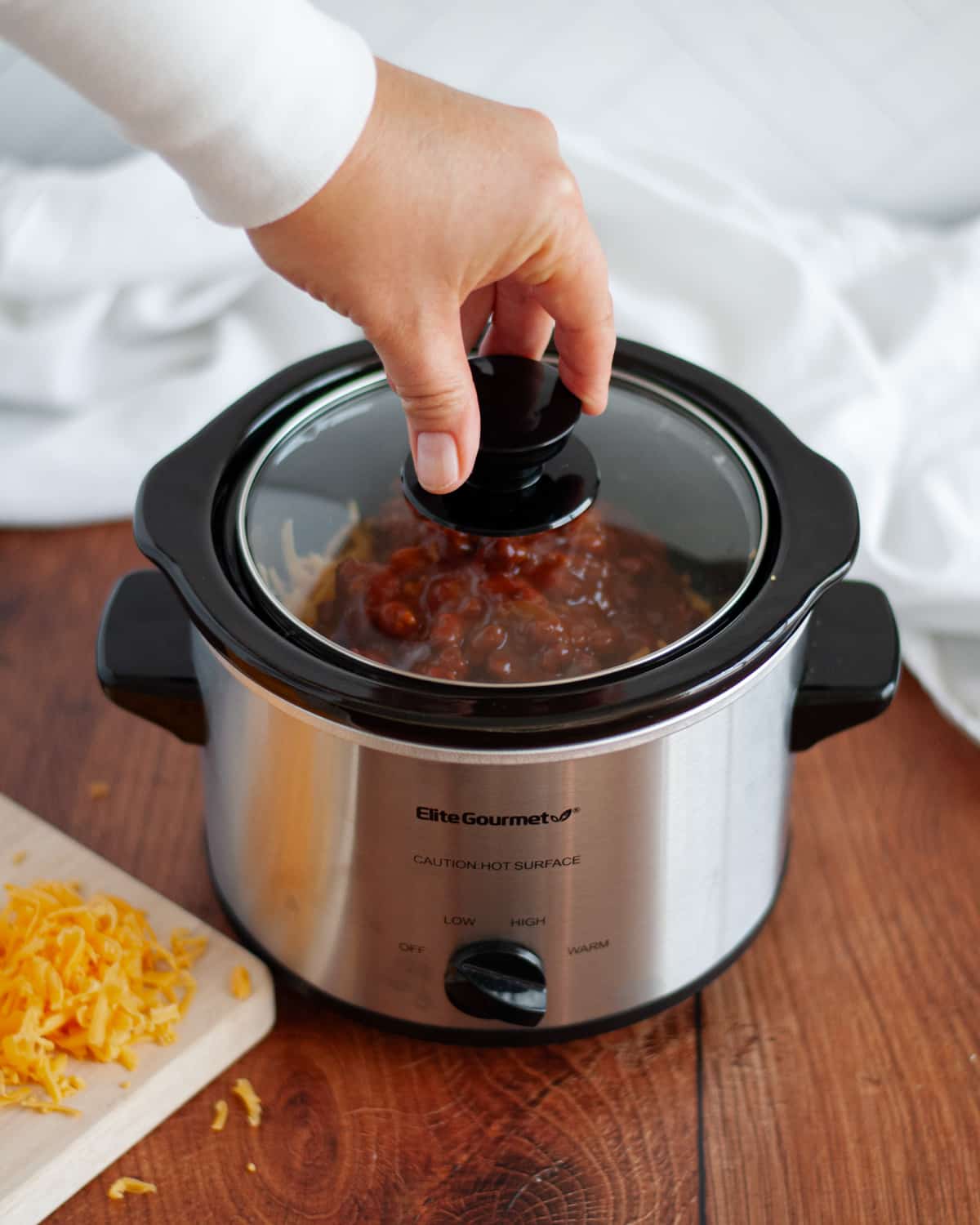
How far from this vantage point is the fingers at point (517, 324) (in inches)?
35.9

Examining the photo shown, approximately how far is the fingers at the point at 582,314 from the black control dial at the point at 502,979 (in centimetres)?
33

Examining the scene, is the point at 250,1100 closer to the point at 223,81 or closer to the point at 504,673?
the point at 504,673

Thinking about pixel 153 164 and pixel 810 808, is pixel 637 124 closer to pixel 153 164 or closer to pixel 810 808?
pixel 153 164

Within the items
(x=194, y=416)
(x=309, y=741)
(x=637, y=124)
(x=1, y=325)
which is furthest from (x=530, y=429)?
(x=637, y=124)

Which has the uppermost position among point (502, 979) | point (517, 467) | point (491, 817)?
point (517, 467)

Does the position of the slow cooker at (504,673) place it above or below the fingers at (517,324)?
below

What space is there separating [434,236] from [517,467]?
0.18m

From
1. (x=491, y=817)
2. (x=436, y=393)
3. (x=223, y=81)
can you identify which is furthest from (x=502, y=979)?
(x=223, y=81)

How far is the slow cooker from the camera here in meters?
0.77

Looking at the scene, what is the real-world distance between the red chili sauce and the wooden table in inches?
12.0

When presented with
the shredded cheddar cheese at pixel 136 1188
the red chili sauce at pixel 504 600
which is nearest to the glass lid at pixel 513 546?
the red chili sauce at pixel 504 600

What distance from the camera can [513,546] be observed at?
33.7 inches

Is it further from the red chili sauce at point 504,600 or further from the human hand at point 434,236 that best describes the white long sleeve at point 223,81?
the red chili sauce at point 504,600

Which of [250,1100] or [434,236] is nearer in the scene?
[434,236]
